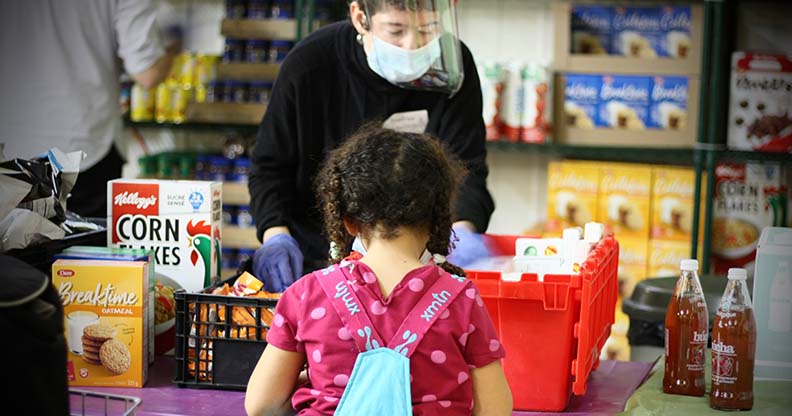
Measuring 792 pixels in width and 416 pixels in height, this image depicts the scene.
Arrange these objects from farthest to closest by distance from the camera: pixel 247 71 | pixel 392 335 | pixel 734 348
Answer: pixel 247 71 < pixel 734 348 < pixel 392 335

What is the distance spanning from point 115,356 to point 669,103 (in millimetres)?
2975

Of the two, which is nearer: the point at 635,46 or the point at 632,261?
the point at 632,261

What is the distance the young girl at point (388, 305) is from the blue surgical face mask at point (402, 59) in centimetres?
84

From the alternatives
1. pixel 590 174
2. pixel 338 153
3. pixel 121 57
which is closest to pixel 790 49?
pixel 590 174

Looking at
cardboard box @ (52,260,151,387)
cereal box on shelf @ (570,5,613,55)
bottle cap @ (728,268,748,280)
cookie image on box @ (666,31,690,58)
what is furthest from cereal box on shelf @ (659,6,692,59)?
cardboard box @ (52,260,151,387)

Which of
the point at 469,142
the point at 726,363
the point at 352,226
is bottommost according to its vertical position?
the point at 726,363

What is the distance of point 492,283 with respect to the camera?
185 centimetres

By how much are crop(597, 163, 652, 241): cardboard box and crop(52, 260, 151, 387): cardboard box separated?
2.63 meters

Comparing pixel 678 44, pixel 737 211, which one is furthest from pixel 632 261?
pixel 678 44

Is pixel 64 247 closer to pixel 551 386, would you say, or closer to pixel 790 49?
pixel 551 386

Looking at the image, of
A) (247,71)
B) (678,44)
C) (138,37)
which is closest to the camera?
(138,37)

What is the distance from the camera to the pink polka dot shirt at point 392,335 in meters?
1.54

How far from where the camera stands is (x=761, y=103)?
4176mm

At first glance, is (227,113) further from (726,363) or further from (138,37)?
(726,363)
